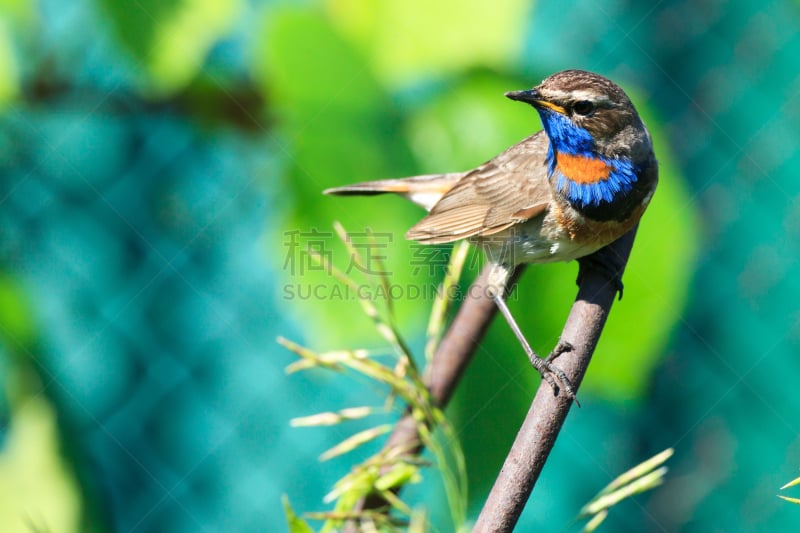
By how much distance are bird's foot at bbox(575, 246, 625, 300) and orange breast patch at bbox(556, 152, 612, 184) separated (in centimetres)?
12

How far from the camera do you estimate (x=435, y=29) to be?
941 millimetres

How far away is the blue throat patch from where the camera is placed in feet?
3.69

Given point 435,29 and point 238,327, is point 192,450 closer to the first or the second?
point 238,327

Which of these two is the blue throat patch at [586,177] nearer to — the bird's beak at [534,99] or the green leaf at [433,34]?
the bird's beak at [534,99]

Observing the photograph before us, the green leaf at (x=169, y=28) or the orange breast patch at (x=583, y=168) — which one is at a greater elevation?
the green leaf at (x=169, y=28)

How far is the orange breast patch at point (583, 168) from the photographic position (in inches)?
45.5

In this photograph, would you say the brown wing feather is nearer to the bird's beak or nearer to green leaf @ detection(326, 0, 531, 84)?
the bird's beak

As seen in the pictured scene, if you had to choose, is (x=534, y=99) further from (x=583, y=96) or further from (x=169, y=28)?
(x=169, y=28)

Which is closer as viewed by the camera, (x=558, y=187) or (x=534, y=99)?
(x=534, y=99)

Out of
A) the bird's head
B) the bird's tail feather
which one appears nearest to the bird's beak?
the bird's head

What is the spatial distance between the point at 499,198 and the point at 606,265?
378mm

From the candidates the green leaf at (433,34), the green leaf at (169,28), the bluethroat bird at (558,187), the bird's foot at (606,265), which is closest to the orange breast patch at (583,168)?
the bluethroat bird at (558,187)

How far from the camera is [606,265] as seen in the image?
95 centimetres

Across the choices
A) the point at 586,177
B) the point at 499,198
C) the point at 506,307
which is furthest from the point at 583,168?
the point at 506,307
